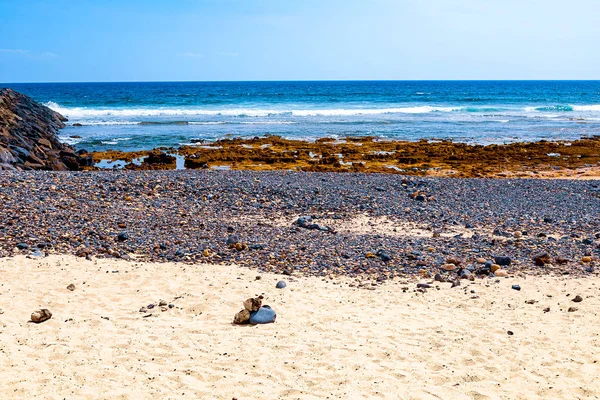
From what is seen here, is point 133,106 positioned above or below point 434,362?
above

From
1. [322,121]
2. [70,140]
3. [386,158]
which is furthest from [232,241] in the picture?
[322,121]

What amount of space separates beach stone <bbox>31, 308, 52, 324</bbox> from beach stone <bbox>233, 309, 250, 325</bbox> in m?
2.12

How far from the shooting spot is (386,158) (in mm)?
22406

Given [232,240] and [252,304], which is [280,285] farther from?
[232,240]

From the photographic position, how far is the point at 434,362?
5.41 m

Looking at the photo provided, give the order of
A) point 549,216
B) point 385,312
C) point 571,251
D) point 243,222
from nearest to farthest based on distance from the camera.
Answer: point 385,312, point 571,251, point 243,222, point 549,216

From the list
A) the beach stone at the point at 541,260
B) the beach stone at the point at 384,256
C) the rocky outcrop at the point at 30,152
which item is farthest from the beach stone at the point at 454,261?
the rocky outcrop at the point at 30,152

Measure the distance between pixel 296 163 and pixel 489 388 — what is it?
1650 centimetres

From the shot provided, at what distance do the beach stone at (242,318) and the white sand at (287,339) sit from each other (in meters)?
0.09

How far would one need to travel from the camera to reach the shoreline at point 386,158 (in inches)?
770

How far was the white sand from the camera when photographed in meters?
4.91

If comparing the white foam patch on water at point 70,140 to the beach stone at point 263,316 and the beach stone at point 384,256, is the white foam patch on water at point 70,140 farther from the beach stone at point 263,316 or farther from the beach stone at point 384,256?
the beach stone at point 263,316

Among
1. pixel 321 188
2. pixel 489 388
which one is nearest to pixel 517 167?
pixel 321 188

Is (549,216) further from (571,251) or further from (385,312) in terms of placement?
(385,312)
